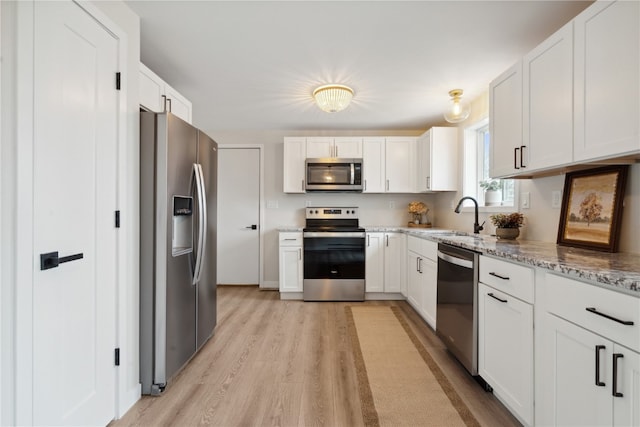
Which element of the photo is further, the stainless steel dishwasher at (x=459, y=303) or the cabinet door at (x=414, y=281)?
the cabinet door at (x=414, y=281)

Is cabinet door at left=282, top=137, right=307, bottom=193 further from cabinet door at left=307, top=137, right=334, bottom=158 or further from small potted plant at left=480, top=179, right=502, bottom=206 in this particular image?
small potted plant at left=480, top=179, right=502, bottom=206

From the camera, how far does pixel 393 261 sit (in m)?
3.72

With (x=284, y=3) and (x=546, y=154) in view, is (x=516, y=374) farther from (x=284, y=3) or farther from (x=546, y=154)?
(x=284, y=3)

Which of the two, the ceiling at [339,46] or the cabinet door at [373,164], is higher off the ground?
the ceiling at [339,46]

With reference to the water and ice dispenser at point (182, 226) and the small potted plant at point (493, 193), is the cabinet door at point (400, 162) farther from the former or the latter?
the water and ice dispenser at point (182, 226)

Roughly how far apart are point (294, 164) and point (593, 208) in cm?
307

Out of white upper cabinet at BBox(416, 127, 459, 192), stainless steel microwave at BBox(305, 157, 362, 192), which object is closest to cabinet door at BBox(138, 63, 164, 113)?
stainless steel microwave at BBox(305, 157, 362, 192)

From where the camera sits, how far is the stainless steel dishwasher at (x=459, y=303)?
6.12 feet

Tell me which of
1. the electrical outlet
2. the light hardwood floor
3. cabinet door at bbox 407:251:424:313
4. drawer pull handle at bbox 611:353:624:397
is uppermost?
the electrical outlet

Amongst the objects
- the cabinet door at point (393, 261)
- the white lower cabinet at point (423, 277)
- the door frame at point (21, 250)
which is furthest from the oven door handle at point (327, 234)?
the door frame at point (21, 250)

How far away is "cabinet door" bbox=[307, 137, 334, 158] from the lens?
156 inches

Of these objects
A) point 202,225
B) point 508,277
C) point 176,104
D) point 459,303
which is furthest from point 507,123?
point 176,104

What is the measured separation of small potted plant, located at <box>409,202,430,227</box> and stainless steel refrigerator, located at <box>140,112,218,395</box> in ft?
9.54

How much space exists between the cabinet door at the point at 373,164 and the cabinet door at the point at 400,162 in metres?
0.07
